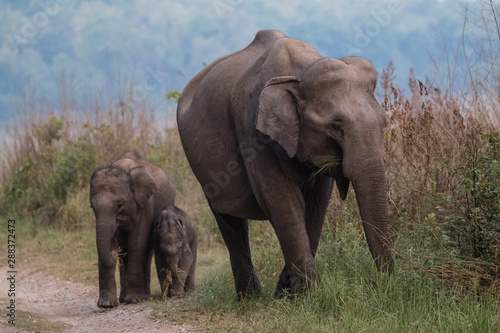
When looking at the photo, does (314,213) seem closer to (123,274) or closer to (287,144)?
(287,144)

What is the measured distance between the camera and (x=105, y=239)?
7.93m

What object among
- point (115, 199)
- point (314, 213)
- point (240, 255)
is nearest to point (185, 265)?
point (115, 199)

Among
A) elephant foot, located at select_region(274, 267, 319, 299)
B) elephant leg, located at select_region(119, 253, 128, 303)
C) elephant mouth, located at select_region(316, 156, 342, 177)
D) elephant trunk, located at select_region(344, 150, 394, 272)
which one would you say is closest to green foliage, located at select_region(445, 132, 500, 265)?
elephant trunk, located at select_region(344, 150, 394, 272)

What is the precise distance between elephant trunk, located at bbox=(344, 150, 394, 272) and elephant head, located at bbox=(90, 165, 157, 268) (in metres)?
3.56

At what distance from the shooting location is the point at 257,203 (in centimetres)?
665

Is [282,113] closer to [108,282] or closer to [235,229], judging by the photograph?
[235,229]

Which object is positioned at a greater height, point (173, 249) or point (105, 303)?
point (173, 249)

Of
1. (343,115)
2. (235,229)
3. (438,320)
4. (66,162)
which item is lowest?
(438,320)

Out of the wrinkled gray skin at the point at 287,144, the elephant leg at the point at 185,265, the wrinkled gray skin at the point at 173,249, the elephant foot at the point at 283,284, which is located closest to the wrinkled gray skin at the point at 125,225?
the wrinkled gray skin at the point at 173,249

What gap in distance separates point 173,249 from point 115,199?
34.0 inches

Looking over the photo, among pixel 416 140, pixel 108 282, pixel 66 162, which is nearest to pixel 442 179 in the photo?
pixel 416 140

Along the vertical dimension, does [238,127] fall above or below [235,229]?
above

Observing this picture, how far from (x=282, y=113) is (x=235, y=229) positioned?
1.89m

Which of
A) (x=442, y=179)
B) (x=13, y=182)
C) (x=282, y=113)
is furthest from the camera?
(x=13, y=182)
